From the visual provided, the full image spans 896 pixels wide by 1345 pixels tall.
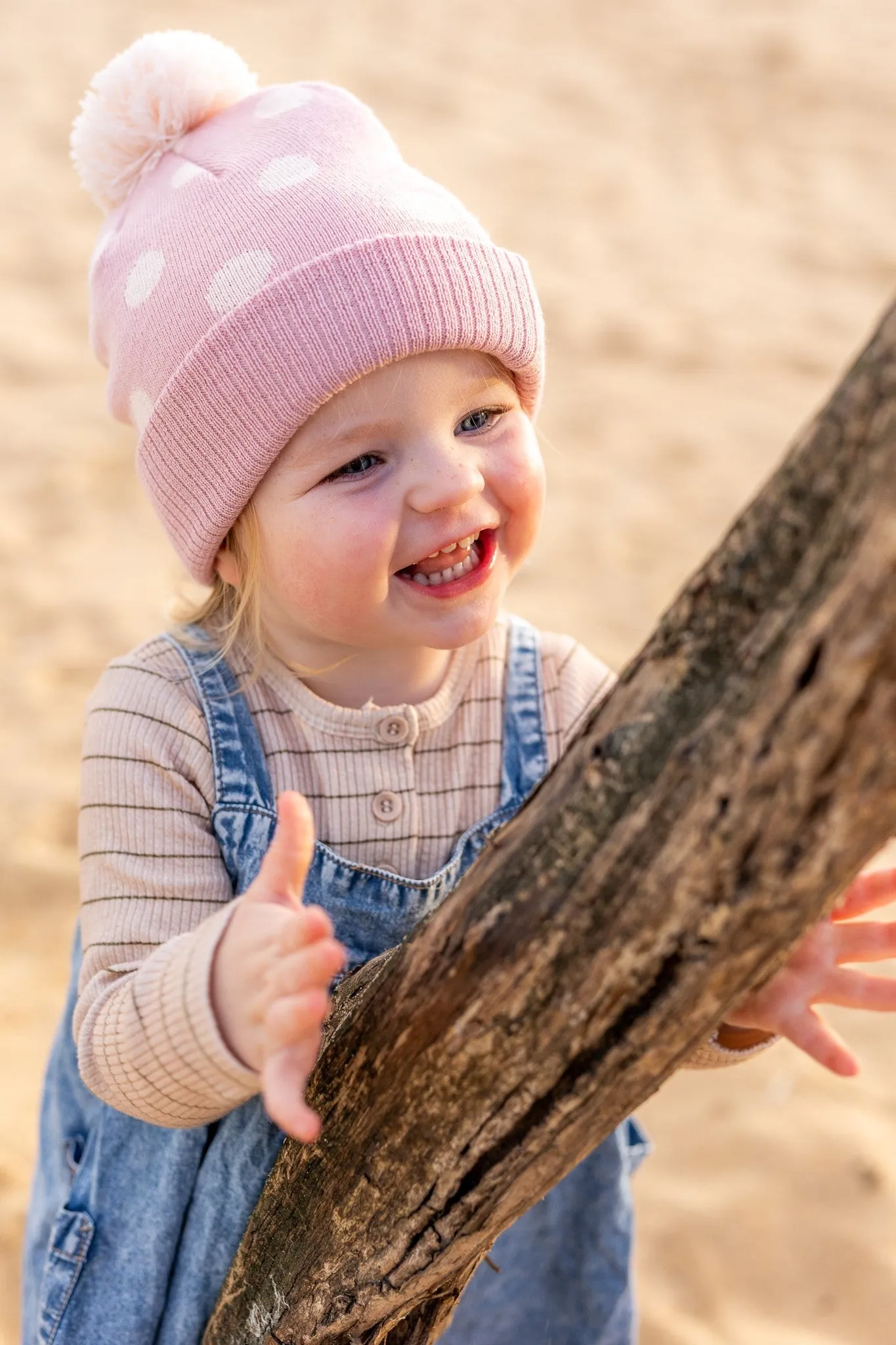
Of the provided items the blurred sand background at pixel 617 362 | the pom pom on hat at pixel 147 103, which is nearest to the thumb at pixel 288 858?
the pom pom on hat at pixel 147 103

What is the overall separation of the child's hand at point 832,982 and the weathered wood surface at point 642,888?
237 millimetres

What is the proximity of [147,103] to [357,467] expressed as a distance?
58cm

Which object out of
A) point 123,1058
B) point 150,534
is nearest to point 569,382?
point 150,534

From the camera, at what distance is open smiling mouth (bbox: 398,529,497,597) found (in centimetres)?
161

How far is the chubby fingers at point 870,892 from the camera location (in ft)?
4.42

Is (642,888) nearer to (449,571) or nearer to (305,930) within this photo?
(305,930)

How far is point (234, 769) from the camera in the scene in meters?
1.66

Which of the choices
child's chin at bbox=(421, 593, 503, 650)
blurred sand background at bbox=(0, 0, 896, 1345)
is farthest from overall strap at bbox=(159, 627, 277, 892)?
blurred sand background at bbox=(0, 0, 896, 1345)

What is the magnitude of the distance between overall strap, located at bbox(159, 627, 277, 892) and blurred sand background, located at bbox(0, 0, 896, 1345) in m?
1.04

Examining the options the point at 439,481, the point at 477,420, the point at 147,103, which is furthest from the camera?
the point at 147,103

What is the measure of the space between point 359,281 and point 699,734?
0.77 metres

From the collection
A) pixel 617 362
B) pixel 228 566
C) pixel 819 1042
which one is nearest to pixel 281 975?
pixel 819 1042

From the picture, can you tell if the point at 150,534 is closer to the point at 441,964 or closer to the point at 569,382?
the point at 569,382

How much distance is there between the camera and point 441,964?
3.93 feet
